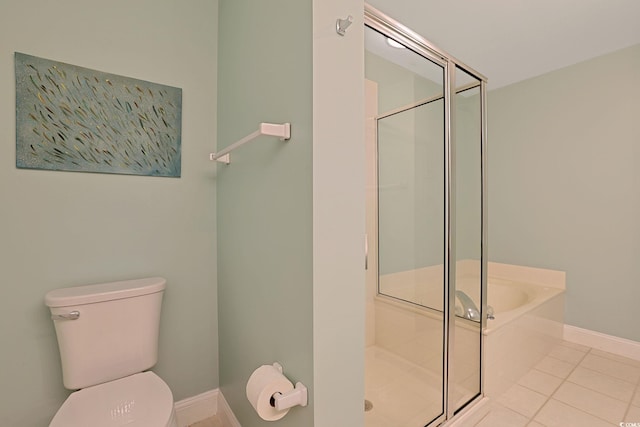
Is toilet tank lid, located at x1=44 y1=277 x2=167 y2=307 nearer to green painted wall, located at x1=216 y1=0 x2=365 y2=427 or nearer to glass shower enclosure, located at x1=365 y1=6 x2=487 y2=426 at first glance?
green painted wall, located at x1=216 y1=0 x2=365 y2=427

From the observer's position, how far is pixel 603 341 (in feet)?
7.80

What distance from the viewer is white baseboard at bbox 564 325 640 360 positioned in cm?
224

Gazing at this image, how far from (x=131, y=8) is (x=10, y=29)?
0.49 meters

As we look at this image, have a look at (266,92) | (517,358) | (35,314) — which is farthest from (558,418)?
(35,314)

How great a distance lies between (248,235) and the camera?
4.17 feet

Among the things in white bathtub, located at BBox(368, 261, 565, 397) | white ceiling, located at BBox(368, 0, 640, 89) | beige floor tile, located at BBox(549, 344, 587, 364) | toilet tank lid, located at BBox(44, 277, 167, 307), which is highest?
white ceiling, located at BBox(368, 0, 640, 89)

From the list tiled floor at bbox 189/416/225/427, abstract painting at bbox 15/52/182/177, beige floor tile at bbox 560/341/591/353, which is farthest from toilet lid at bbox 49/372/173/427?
beige floor tile at bbox 560/341/591/353

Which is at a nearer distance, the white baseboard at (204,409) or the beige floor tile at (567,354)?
the white baseboard at (204,409)

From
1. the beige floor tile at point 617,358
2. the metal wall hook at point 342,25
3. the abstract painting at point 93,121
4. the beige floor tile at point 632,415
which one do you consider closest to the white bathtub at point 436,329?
the beige floor tile at point 632,415

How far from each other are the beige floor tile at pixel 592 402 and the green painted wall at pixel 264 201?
189 cm

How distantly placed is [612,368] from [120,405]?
3.18m

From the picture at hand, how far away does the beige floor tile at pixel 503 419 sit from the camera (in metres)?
1.56

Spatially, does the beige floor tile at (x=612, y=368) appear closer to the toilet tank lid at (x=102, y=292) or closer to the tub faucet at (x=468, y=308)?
the tub faucet at (x=468, y=308)

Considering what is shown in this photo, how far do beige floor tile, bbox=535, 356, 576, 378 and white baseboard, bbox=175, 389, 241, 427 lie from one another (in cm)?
226
